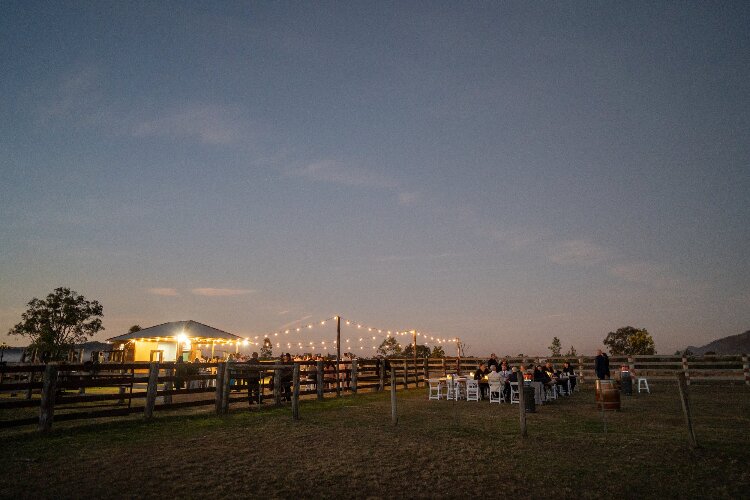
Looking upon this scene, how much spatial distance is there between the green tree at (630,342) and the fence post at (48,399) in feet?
146

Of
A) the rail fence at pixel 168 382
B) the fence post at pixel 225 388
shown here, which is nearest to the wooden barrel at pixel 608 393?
the rail fence at pixel 168 382

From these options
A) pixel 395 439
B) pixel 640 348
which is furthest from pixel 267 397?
pixel 640 348

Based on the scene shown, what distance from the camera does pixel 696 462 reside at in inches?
247

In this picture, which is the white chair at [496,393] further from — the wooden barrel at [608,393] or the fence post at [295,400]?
the fence post at [295,400]

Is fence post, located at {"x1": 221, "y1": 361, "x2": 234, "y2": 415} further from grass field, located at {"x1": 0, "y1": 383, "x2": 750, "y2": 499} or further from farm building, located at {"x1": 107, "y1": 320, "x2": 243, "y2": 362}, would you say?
farm building, located at {"x1": 107, "y1": 320, "x2": 243, "y2": 362}

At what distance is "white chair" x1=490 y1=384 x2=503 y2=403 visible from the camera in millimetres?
14352

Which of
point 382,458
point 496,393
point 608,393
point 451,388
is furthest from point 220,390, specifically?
point 608,393

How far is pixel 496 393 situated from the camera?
1556cm

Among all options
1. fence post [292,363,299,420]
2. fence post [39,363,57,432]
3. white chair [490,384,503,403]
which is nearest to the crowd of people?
white chair [490,384,503,403]

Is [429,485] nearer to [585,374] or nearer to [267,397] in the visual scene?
[267,397]

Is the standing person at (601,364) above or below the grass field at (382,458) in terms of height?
above

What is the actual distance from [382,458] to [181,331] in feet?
64.4

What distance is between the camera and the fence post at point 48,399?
880 cm

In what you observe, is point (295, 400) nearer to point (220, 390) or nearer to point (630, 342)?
point (220, 390)
